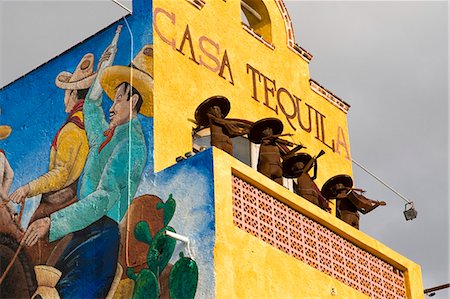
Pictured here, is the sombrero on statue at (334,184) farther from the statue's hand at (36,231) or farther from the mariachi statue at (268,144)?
the statue's hand at (36,231)

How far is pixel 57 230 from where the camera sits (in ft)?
50.4

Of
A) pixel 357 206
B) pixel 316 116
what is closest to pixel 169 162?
pixel 357 206

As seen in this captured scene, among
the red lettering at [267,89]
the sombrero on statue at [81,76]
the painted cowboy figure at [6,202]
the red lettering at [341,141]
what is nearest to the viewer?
the painted cowboy figure at [6,202]

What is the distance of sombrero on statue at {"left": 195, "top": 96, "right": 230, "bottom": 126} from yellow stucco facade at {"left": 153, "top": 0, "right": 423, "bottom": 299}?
1.04 ft

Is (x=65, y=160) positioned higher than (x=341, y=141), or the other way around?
(x=341, y=141)

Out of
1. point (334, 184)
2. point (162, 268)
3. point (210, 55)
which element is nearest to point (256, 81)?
point (210, 55)

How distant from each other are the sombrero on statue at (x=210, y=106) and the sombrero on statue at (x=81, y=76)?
6.24 ft

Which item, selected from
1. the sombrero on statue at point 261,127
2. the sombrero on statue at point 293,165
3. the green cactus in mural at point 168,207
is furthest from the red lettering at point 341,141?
the green cactus in mural at point 168,207

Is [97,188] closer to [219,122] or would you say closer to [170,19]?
[219,122]

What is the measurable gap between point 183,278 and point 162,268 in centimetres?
40

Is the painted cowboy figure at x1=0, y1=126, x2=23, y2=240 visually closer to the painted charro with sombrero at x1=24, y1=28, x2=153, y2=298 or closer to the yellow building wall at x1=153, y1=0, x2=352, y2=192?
the painted charro with sombrero at x1=24, y1=28, x2=153, y2=298

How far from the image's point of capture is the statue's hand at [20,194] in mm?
16219

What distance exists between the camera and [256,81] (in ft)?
57.1

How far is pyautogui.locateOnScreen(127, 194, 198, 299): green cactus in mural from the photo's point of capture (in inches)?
517
